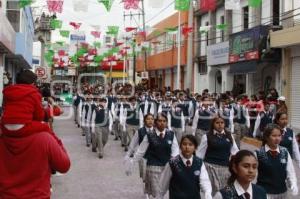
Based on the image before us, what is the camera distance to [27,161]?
4113mm

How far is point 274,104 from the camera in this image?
15.4 meters

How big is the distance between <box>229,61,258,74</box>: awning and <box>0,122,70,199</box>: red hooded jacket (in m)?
19.0

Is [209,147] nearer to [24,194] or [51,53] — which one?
[24,194]

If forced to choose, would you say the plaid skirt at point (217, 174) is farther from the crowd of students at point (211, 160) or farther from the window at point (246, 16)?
the window at point (246, 16)

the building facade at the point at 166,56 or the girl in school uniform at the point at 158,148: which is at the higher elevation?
the building facade at the point at 166,56

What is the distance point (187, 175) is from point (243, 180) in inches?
69.5

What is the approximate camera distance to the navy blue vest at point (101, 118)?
1513 cm

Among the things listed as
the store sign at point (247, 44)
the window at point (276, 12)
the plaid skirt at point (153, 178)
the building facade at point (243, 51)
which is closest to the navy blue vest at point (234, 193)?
the plaid skirt at point (153, 178)

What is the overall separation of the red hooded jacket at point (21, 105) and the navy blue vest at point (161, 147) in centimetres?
386

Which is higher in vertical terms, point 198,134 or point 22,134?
point 22,134

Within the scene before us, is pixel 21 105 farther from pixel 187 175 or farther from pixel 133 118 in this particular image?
pixel 133 118

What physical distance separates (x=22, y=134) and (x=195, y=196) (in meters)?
2.34

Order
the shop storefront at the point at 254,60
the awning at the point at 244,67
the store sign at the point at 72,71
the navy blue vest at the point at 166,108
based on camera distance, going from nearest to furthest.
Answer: the navy blue vest at the point at 166,108, the shop storefront at the point at 254,60, the awning at the point at 244,67, the store sign at the point at 72,71

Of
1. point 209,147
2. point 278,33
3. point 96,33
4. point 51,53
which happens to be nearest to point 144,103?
point 278,33
